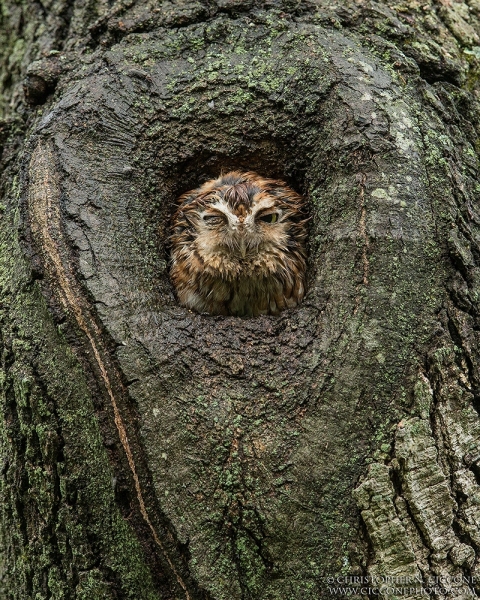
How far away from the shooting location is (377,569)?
240 centimetres

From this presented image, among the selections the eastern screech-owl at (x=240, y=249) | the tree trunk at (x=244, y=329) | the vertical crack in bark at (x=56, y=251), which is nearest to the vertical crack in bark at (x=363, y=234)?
the tree trunk at (x=244, y=329)

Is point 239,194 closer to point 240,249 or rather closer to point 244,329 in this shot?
point 240,249

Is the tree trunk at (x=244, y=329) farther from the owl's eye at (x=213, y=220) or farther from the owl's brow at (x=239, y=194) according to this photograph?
the owl's eye at (x=213, y=220)

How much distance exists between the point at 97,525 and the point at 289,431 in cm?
89

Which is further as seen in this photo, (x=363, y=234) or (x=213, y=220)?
(x=213, y=220)

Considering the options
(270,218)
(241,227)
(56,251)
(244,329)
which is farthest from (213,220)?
(56,251)

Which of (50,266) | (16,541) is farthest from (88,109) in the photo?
(16,541)

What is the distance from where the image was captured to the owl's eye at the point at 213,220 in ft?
12.6

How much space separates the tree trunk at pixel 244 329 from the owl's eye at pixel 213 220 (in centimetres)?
42

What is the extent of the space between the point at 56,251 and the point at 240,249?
128 cm

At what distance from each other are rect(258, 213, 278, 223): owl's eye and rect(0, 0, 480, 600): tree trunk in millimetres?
360

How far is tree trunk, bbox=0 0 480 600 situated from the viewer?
2.47 meters

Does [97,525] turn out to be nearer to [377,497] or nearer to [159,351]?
[159,351]

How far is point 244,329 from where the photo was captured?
9.84ft
